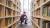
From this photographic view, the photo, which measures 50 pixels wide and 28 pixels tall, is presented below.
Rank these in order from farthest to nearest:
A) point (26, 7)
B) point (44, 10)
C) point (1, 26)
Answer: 1. point (26, 7)
2. point (44, 10)
3. point (1, 26)

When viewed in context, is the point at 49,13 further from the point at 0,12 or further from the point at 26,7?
the point at 26,7

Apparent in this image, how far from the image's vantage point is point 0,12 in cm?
185

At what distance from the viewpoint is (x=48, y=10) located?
187 cm

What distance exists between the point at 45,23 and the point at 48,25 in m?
0.17

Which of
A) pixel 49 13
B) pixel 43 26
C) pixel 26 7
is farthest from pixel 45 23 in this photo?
pixel 26 7

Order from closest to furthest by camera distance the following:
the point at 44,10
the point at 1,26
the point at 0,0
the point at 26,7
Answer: the point at 0,0, the point at 1,26, the point at 44,10, the point at 26,7

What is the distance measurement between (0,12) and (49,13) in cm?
89

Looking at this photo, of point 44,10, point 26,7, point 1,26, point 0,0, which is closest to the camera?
point 0,0

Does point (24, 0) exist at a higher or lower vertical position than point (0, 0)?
higher

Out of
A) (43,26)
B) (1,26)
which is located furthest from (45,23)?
(1,26)

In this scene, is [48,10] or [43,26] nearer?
[48,10]

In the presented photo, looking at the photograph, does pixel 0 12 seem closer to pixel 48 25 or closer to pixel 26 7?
pixel 48 25

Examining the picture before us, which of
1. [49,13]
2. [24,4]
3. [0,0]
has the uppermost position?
[24,4]

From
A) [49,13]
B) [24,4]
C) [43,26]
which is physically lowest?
[43,26]
